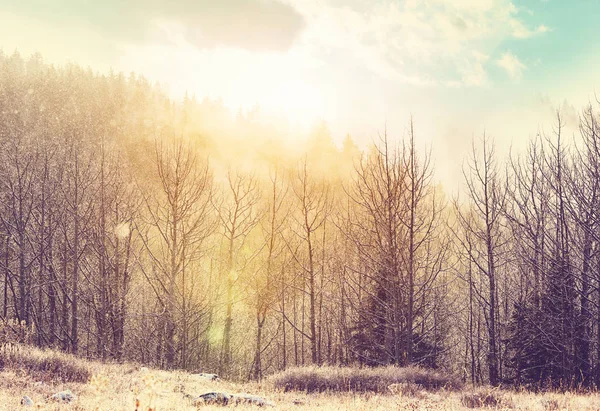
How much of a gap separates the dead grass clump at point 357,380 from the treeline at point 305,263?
2.72ft

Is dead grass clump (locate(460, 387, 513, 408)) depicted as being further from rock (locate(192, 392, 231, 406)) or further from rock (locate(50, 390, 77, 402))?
rock (locate(50, 390, 77, 402))

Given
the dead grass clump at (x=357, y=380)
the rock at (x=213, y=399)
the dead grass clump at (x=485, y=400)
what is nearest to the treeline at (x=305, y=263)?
the dead grass clump at (x=357, y=380)

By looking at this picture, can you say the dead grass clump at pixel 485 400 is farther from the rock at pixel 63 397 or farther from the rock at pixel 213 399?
the rock at pixel 63 397

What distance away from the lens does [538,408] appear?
799cm

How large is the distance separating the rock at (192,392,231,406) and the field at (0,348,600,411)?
0.38 ft

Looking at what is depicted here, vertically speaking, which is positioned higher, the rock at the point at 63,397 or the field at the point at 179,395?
the rock at the point at 63,397

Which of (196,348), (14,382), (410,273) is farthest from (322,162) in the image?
(14,382)

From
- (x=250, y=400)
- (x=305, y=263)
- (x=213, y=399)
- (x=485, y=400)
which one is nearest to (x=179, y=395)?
(x=213, y=399)

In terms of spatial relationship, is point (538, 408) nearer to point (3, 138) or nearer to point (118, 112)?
point (3, 138)

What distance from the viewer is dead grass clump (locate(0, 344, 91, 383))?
32.0 feet

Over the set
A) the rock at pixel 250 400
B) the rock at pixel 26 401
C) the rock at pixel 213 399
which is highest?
the rock at pixel 26 401

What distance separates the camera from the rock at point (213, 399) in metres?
8.01

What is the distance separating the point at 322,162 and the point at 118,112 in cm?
5886

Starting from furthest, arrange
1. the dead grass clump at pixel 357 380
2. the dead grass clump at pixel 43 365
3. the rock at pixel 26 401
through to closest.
Result: the dead grass clump at pixel 357 380, the dead grass clump at pixel 43 365, the rock at pixel 26 401
